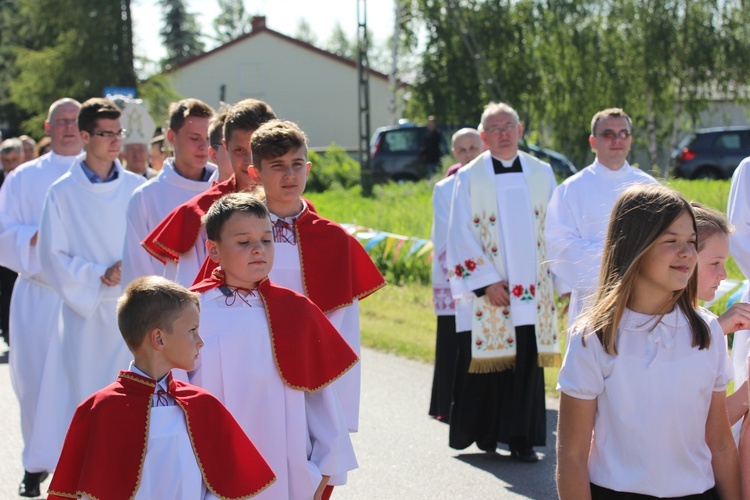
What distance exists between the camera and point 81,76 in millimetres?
40688

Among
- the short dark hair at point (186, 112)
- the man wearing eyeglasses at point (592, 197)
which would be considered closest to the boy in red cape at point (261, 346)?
the short dark hair at point (186, 112)

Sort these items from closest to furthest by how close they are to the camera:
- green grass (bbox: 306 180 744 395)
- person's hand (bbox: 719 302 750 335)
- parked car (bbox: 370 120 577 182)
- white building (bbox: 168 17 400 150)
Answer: person's hand (bbox: 719 302 750 335), green grass (bbox: 306 180 744 395), parked car (bbox: 370 120 577 182), white building (bbox: 168 17 400 150)

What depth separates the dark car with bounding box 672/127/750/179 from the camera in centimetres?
3066

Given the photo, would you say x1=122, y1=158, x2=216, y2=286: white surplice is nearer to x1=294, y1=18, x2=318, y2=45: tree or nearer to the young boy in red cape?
the young boy in red cape

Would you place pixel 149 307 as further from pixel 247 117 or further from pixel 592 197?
pixel 592 197

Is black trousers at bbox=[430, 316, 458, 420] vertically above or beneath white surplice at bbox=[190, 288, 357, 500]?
beneath

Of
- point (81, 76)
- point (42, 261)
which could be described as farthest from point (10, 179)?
point (81, 76)

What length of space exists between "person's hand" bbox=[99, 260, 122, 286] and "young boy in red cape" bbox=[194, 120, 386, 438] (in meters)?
1.89

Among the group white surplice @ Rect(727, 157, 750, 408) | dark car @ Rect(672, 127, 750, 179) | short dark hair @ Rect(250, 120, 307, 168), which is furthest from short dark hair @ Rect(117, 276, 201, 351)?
dark car @ Rect(672, 127, 750, 179)

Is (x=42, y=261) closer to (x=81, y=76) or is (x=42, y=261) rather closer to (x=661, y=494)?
(x=661, y=494)

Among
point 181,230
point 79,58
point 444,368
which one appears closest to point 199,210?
point 181,230

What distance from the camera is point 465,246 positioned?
7762 mm

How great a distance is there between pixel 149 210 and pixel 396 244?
9.70 m

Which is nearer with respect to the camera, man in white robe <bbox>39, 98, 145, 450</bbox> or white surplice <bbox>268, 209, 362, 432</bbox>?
white surplice <bbox>268, 209, 362, 432</bbox>
